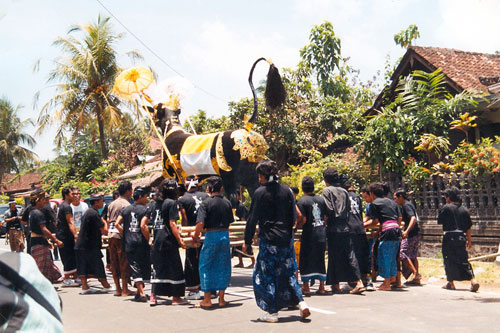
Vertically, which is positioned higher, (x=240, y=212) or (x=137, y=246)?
(x=240, y=212)

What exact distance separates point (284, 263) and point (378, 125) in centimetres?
834

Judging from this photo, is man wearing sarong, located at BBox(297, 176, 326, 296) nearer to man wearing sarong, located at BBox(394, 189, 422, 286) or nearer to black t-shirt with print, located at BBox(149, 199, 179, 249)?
man wearing sarong, located at BBox(394, 189, 422, 286)

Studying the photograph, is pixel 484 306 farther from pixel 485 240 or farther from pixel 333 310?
pixel 485 240

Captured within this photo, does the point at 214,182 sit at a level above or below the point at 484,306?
above

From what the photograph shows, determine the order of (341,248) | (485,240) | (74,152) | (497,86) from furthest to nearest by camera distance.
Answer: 1. (74,152)
2. (497,86)
3. (485,240)
4. (341,248)

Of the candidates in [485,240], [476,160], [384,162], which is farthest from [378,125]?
[485,240]

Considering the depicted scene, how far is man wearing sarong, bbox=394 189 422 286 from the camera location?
31.0 feet

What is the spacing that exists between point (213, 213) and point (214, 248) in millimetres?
479

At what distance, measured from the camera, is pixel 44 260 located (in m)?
10.3

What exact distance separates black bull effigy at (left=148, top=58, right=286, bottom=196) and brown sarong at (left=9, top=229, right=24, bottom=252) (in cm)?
522

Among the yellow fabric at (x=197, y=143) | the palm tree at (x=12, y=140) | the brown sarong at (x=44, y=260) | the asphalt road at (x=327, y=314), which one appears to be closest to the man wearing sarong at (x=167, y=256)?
the asphalt road at (x=327, y=314)

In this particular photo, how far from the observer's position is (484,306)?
7.21m

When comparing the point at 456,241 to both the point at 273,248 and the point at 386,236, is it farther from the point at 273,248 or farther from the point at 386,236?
the point at 273,248

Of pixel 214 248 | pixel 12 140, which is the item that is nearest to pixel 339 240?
pixel 214 248
